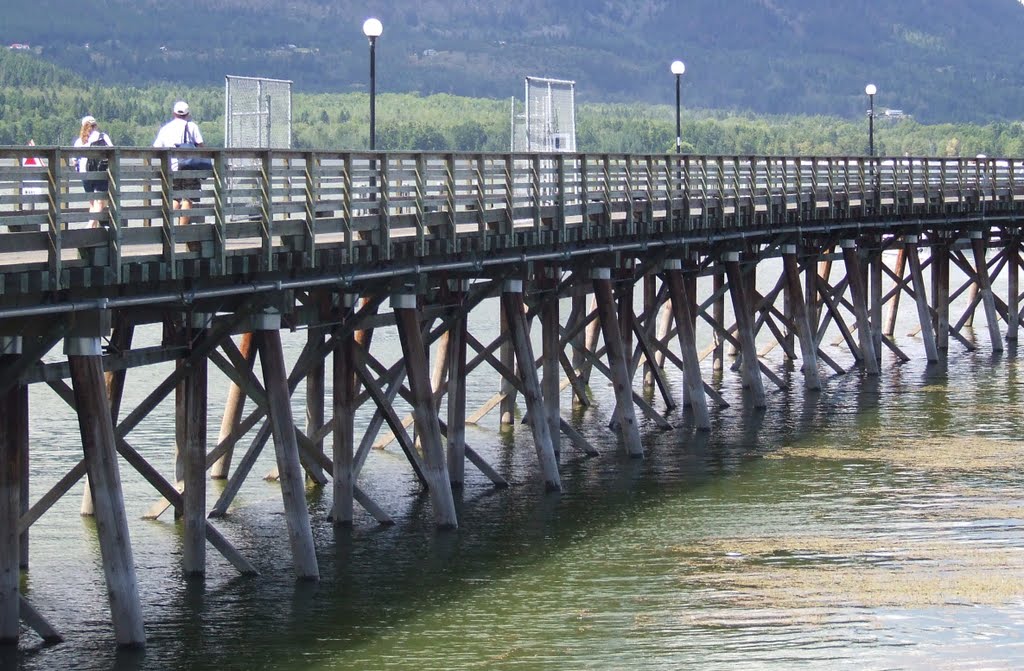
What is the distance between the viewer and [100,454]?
15422mm

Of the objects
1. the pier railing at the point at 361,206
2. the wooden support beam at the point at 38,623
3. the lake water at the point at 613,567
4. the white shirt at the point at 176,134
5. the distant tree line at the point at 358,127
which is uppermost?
the distant tree line at the point at 358,127

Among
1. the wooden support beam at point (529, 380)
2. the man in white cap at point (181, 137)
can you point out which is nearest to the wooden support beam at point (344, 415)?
the man in white cap at point (181, 137)

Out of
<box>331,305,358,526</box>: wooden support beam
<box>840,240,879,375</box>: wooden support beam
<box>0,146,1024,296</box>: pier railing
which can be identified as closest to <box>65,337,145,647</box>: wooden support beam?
<box>0,146,1024,296</box>: pier railing

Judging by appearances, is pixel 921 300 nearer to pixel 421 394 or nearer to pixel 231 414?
pixel 231 414

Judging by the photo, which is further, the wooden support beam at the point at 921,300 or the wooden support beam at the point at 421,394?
the wooden support beam at the point at 921,300

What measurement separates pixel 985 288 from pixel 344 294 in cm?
2344

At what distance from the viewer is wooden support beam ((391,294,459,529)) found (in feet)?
67.1

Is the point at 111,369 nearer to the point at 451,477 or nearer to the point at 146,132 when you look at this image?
the point at 451,477

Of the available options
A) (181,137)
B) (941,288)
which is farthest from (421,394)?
(941,288)

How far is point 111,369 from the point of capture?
17.2 m

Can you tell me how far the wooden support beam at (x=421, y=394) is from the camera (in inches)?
805

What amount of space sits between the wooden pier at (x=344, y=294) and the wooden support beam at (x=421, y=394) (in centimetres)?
3

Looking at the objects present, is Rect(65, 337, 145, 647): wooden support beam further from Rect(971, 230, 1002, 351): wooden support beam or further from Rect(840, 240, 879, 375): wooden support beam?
Rect(971, 230, 1002, 351): wooden support beam

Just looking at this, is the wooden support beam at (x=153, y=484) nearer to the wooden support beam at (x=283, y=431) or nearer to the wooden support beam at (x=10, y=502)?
the wooden support beam at (x=283, y=431)
